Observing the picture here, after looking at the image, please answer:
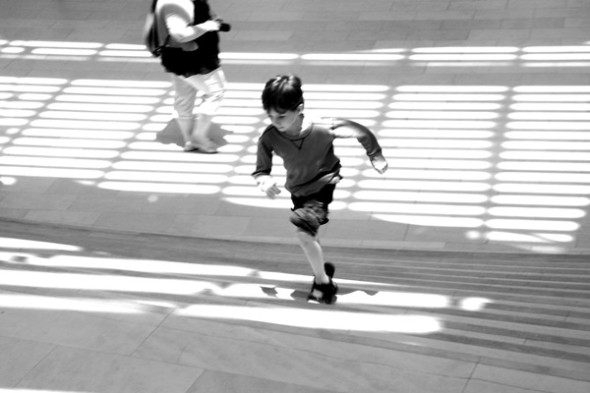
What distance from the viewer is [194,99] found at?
911cm

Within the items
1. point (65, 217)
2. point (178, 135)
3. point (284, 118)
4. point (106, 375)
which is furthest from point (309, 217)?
point (178, 135)

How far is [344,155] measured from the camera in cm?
902

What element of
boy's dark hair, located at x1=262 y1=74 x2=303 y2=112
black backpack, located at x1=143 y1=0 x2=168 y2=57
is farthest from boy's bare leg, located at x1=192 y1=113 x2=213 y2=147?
boy's dark hair, located at x1=262 y1=74 x2=303 y2=112

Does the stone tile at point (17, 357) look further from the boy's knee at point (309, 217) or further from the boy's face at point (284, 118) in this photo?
the boy's face at point (284, 118)

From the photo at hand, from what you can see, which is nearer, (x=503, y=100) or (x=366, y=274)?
(x=366, y=274)

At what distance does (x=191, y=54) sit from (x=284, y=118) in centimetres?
343

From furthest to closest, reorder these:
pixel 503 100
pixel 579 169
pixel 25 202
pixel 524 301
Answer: pixel 503 100 < pixel 25 202 < pixel 579 169 < pixel 524 301

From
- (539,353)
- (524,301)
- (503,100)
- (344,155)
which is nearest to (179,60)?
(344,155)

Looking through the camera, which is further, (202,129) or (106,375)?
(202,129)

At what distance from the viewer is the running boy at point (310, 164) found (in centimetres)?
554

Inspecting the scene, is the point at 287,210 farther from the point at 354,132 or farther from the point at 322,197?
the point at 354,132

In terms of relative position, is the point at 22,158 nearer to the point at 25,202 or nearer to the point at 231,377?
the point at 25,202

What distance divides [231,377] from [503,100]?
578 centimetres

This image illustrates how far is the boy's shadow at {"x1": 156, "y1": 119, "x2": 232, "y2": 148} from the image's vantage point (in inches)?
377
